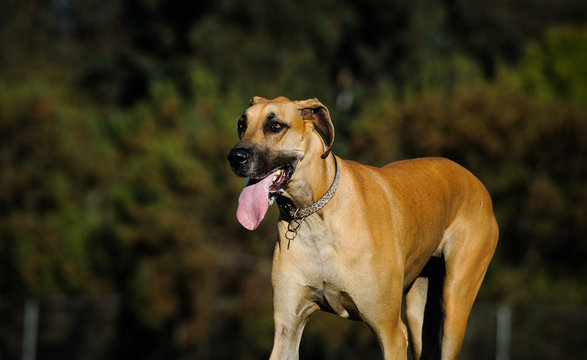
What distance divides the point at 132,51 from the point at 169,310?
13751 mm

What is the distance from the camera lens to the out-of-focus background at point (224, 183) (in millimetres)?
22984

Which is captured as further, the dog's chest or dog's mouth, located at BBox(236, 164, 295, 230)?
the dog's chest

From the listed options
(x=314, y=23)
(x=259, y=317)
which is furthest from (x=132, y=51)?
(x=259, y=317)

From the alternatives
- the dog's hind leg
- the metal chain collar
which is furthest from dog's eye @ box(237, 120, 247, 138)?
the dog's hind leg

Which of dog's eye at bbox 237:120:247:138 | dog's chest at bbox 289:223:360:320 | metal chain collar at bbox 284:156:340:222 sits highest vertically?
dog's eye at bbox 237:120:247:138

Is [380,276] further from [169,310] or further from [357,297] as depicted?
[169,310]

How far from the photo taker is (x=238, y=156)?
4902 millimetres

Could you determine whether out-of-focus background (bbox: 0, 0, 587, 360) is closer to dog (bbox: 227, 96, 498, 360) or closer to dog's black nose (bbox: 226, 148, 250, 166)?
dog (bbox: 227, 96, 498, 360)

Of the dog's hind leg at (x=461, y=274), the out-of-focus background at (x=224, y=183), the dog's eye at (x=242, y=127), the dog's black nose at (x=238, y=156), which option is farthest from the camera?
the out-of-focus background at (x=224, y=183)

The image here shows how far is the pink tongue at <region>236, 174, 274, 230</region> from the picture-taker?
16.2 ft

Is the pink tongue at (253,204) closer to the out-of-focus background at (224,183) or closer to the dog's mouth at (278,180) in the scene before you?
the dog's mouth at (278,180)

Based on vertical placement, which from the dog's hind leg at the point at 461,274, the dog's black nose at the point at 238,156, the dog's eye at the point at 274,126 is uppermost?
the dog's eye at the point at 274,126

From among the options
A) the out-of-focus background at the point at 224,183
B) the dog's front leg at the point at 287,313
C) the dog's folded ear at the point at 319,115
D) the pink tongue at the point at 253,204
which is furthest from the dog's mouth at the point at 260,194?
the out-of-focus background at the point at 224,183

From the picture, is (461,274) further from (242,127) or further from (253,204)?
(242,127)
